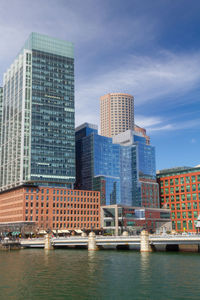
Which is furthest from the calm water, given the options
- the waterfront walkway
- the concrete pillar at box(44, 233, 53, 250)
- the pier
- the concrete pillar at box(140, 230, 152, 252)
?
the concrete pillar at box(44, 233, 53, 250)

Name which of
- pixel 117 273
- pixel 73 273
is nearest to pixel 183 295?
pixel 117 273

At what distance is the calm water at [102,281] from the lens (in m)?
56.6

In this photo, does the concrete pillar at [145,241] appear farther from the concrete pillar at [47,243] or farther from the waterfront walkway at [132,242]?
the concrete pillar at [47,243]

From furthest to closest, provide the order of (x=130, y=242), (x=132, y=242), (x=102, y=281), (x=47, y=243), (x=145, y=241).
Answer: (x=47, y=243), (x=130, y=242), (x=132, y=242), (x=145, y=241), (x=102, y=281)

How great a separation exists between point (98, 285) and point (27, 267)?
98.0 feet

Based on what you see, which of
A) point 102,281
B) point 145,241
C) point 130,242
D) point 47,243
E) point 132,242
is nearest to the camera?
point 102,281

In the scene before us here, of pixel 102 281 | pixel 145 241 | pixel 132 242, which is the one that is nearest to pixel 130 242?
pixel 132 242

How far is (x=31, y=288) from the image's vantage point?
6181cm

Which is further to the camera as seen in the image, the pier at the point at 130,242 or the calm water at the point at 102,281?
the pier at the point at 130,242

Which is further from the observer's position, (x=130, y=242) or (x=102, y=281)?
(x=130, y=242)

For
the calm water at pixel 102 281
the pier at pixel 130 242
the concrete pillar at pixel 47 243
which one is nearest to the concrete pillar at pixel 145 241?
the pier at pixel 130 242

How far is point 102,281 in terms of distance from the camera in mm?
67812

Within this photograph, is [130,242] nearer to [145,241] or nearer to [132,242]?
[132,242]

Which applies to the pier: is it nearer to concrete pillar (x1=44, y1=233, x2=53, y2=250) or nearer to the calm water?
concrete pillar (x1=44, y1=233, x2=53, y2=250)
